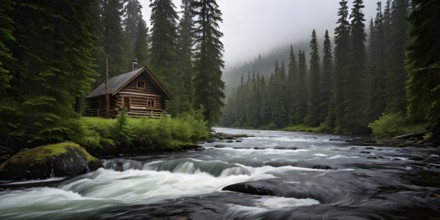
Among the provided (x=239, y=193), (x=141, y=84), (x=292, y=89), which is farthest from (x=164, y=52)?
(x=292, y=89)

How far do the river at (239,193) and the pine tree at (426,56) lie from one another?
13.2ft

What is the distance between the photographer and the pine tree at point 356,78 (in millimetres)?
41750

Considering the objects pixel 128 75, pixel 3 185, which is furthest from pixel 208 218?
pixel 128 75

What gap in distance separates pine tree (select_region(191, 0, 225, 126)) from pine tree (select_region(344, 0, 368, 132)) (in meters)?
24.8

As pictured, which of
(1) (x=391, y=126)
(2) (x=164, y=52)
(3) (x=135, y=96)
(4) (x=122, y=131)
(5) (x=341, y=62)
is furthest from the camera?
(5) (x=341, y=62)

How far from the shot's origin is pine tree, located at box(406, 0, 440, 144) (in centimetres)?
1258

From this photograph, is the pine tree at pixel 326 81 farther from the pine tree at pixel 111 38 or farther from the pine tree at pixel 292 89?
the pine tree at pixel 111 38

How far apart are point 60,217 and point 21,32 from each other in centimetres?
1078

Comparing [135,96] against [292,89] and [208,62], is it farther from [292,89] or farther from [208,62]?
[292,89]

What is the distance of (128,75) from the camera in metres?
27.9

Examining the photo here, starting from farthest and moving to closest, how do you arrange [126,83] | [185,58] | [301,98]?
[301,98]
[185,58]
[126,83]

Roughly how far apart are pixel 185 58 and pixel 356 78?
2716cm

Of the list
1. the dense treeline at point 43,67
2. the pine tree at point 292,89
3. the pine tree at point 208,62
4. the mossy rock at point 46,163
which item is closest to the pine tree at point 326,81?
the pine tree at point 292,89

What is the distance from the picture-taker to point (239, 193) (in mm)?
7926
